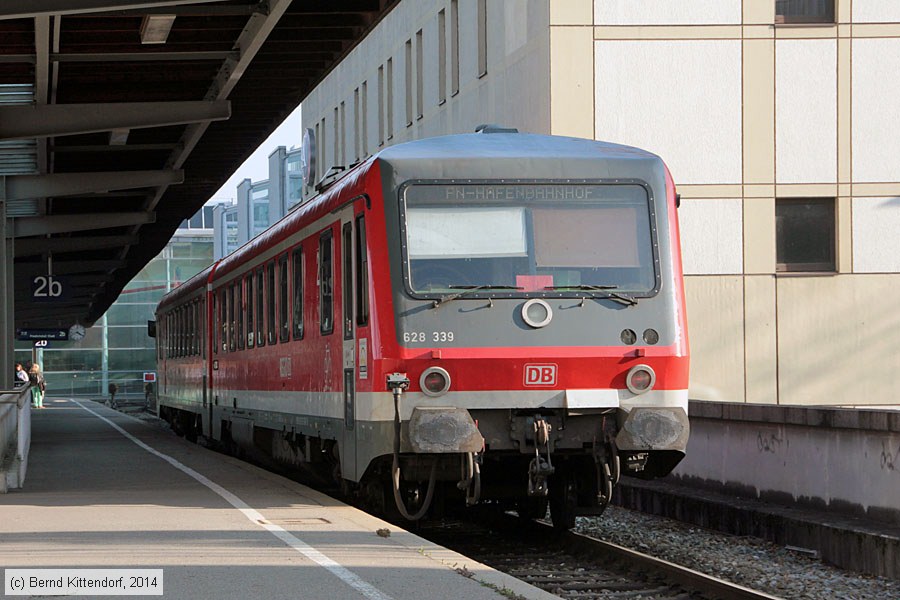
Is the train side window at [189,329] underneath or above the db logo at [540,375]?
above

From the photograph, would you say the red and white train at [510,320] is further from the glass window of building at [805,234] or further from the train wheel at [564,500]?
the glass window of building at [805,234]

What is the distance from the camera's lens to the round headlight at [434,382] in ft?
38.8

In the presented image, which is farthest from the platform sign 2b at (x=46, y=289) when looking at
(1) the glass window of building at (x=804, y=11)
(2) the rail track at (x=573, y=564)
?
(2) the rail track at (x=573, y=564)

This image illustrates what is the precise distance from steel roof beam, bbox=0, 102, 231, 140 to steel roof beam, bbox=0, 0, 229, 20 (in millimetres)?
6452

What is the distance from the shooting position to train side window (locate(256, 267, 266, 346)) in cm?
1789

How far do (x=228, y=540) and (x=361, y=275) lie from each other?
2.80 metres

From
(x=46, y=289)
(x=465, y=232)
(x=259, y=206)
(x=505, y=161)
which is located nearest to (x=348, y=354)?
(x=465, y=232)

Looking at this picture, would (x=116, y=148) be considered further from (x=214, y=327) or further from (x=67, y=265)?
(x=67, y=265)

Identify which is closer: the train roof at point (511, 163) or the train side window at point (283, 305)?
the train roof at point (511, 163)

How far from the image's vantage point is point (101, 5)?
15.1 meters

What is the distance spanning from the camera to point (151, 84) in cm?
2192

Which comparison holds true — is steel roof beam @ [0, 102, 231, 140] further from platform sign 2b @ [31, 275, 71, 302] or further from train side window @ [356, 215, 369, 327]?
platform sign 2b @ [31, 275, 71, 302]

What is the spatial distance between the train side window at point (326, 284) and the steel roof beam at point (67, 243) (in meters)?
25.8

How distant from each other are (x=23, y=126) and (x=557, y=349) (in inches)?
464
